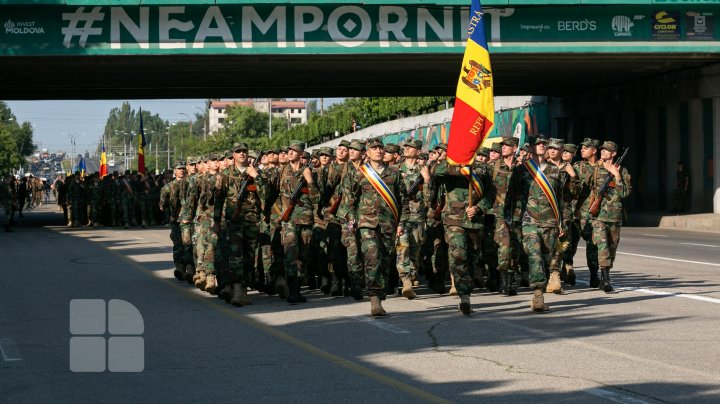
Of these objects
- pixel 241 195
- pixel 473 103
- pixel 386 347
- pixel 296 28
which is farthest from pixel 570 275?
pixel 296 28

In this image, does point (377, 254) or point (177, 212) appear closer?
point (377, 254)

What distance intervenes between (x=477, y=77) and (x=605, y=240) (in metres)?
3.33

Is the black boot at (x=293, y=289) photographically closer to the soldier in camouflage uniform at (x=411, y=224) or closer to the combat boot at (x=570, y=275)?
the soldier in camouflage uniform at (x=411, y=224)

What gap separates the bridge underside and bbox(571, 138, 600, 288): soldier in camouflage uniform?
50.8ft

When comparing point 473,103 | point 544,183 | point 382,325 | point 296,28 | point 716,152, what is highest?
point 296,28

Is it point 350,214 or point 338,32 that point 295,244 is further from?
point 338,32

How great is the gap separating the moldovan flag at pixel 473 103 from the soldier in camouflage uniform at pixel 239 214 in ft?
8.97

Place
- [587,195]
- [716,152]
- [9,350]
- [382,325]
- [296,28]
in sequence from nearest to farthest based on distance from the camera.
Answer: [9,350] → [382,325] → [587,195] → [296,28] → [716,152]

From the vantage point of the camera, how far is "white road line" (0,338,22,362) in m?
10.7

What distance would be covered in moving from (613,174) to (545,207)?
1.95 metres

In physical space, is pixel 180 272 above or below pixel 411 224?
below

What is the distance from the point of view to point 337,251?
52.5ft

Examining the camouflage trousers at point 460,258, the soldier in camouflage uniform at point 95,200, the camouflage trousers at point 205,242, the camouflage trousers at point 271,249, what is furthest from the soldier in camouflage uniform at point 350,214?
the soldier in camouflage uniform at point 95,200

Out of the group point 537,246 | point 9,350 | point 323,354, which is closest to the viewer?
point 323,354
